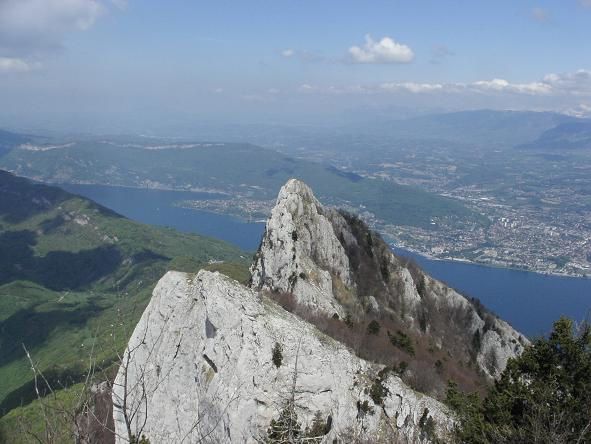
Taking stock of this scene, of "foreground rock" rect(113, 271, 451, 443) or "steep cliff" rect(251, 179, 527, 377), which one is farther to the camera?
"steep cliff" rect(251, 179, 527, 377)

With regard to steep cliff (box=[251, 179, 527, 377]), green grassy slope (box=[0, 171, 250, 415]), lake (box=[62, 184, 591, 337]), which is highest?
steep cliff (box=[251, 179, 527, 377])

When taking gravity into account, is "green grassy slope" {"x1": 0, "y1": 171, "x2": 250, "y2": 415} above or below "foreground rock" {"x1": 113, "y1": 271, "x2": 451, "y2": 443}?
below

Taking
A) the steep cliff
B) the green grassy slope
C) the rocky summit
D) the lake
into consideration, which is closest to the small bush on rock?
the rocky summit

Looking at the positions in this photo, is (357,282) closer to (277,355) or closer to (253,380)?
(277,355)

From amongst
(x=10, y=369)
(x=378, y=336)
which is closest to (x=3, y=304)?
(x=10, y=369)

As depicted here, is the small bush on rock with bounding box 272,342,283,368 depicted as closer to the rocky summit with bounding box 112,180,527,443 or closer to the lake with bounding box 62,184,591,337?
the rocky summit with bounding box 112,180,527,443

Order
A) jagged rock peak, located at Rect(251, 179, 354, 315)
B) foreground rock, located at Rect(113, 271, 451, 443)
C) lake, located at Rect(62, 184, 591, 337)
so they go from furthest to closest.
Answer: lake, located at Rect(62, 184, 591, 337) < jagged rock peak, located at Rect(251, 179, 354, 315) < foreground rock, located at Rect(113, 271, 451, 443)

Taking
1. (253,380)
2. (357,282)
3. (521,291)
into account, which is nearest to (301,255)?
(357,282)

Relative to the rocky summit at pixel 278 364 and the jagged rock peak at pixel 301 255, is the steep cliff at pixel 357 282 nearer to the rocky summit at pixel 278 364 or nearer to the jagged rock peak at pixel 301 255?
the jagged rock peak at pixel 301 255
